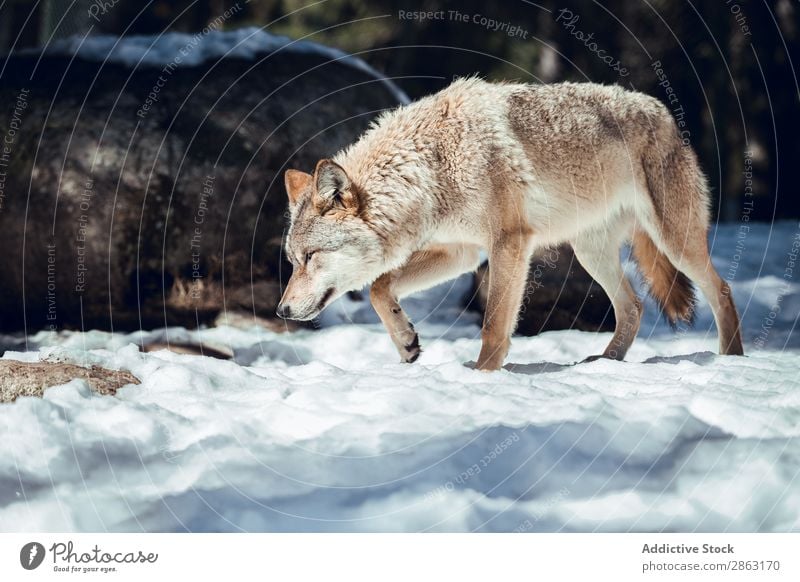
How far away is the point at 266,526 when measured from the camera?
373cm

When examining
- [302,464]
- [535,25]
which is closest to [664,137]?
[302,464]

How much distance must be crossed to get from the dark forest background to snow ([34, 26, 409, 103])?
0.74m

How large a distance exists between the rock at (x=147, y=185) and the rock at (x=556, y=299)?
199 centimetres

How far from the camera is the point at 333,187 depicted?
5465 millimetres

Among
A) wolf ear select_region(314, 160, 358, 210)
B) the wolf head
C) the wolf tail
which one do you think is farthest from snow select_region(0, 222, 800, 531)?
the wolf tail

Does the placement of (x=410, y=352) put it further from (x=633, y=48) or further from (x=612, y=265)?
(x=633, y=48)

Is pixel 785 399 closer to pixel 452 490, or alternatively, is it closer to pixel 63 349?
pixel 452 490

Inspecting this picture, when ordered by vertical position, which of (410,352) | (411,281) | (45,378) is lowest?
(45,378)

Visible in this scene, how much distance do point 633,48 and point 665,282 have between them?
846 cm

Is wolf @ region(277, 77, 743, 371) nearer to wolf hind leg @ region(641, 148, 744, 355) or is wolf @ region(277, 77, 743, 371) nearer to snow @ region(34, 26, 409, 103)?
wolf hind leg @ region(641, 148, 744, 355)

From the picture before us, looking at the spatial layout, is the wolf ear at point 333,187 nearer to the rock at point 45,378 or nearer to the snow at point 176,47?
the rock at point 45,378

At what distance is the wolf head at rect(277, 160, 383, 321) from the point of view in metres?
5.47

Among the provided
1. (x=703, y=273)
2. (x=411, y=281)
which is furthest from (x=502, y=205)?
(x=703, y=273)

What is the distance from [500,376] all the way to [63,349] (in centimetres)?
275
